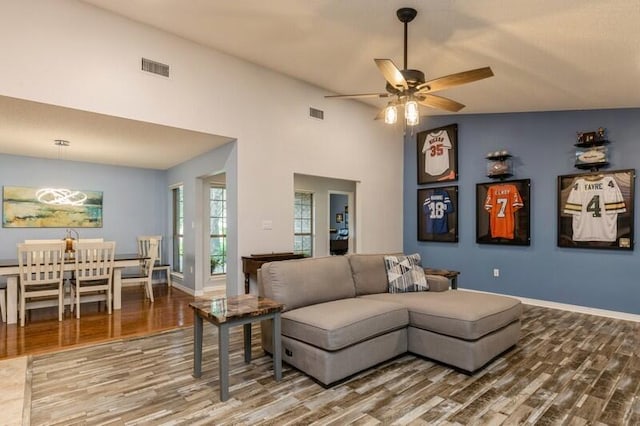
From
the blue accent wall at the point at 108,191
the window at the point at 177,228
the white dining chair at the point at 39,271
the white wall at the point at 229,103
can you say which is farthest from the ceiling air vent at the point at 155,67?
the blue accent wall at the point at 108,191

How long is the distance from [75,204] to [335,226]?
6219 millimetres

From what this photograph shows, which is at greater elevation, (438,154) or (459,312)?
(438,154)

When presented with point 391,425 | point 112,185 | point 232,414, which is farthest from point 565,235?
point 112,185

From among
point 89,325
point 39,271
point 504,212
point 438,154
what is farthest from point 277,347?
point 438,154

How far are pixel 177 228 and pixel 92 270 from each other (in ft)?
7.61

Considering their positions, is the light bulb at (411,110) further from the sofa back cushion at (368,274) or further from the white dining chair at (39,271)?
the white dining chair at (39,271)

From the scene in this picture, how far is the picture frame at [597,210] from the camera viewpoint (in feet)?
14.7

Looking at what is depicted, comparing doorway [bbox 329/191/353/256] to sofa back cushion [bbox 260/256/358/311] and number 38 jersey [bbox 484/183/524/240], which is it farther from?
sofa back cushion [bbox 260/256/358/311]

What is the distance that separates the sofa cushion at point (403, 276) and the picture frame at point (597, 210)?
262 cm

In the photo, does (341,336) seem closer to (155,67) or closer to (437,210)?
(155,67)

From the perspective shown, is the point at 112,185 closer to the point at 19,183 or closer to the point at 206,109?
the point at 19,183

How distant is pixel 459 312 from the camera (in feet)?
9.55

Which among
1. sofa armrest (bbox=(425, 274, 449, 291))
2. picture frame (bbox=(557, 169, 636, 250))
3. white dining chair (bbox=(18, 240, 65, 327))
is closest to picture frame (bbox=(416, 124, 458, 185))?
picture frame (bbox=(557, 169, 636, 250))

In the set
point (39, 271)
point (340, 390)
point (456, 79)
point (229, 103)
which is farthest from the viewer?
point (229, 103)
